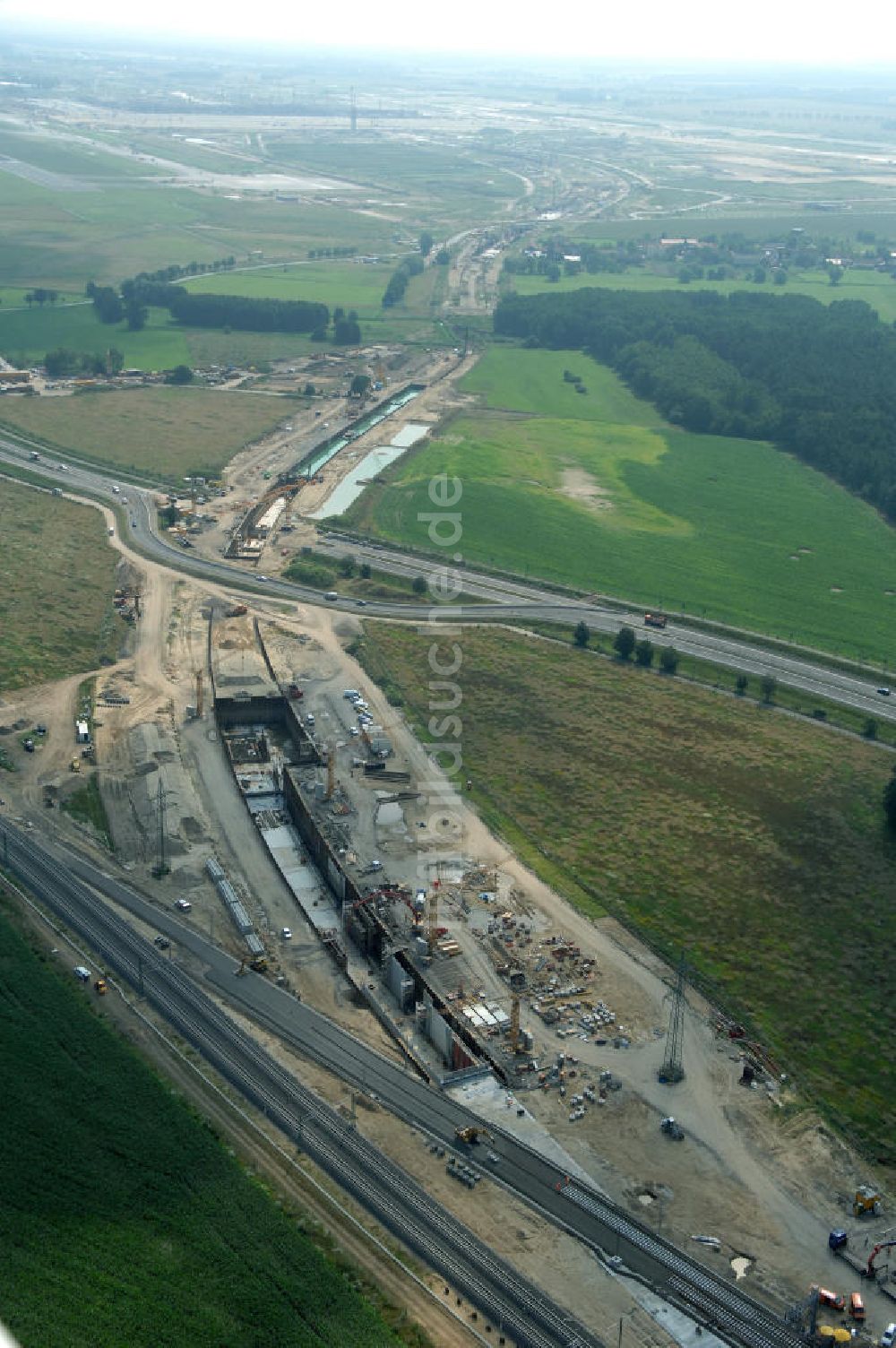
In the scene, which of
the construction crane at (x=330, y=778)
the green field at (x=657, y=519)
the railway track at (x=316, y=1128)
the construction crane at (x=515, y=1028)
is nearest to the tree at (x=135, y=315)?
the green field at (x=657, y=519)

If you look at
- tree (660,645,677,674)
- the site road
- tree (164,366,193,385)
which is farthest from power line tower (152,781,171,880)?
tree (164,366,193,385)

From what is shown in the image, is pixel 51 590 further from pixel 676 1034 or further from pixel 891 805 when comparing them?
pixel 676 1034

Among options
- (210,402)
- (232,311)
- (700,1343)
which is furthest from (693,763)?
(232,311)

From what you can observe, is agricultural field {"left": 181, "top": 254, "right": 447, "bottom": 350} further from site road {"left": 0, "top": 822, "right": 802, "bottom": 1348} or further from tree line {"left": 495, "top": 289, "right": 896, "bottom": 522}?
site road {"left": 0, "top": 822, "right": 802, "bottom": 1348}

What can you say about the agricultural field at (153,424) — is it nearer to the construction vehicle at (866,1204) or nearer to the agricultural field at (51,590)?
the agricultural field at (51,590)

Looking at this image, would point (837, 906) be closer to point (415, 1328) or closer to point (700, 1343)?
point (700, 1343)

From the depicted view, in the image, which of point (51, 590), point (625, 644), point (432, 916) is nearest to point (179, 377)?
point (51, 590)
